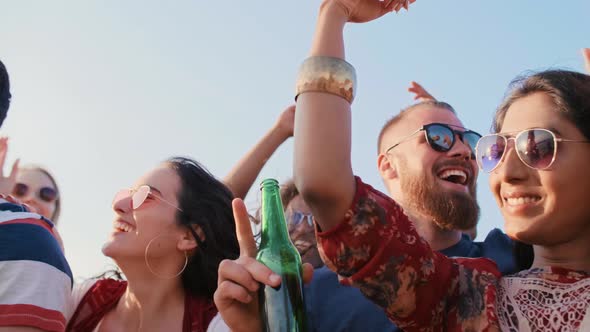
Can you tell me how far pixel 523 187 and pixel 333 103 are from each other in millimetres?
749

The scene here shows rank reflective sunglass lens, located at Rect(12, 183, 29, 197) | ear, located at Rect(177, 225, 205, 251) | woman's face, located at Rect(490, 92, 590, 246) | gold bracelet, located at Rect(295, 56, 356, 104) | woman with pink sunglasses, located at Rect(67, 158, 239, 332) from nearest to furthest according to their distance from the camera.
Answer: gold bracelet, located at Rect(295, 56, 356, 104)
woman's face, located at Rect(490, 92, 590, 246)
woman with pink sunglasses, located at Rect(67, 158, 239, 332)
ear, located at Rect(177, 225, 205, 251)
reflective sunglass lens, located at Rect(12, 183, 29, 197)

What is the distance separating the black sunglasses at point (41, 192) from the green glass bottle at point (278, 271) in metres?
4.26

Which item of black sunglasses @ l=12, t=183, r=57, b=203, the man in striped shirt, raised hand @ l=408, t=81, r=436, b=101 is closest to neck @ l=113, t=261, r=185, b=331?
the man in striped shirt

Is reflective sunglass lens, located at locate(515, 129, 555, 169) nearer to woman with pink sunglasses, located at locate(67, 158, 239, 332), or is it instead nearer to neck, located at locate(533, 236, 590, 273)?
neck, located at locate(533, 236, 590, 273)

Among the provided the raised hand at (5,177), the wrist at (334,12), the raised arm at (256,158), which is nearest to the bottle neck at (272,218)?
the wrist at (334,12)

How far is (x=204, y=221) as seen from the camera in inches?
164

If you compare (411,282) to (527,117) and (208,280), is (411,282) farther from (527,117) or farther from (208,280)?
(208,280)

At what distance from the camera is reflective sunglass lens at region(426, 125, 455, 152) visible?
4.61 metres

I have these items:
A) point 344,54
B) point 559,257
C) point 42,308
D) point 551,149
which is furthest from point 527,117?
point 42,308

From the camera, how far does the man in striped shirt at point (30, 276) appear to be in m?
2.59

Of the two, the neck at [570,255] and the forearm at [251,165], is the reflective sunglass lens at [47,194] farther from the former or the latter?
the neck at [570,255]

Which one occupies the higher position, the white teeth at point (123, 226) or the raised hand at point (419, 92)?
the raised hand at point (419, 92)

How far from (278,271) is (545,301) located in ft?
2.87

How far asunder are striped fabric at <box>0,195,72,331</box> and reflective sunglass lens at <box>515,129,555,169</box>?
1.93 metres
